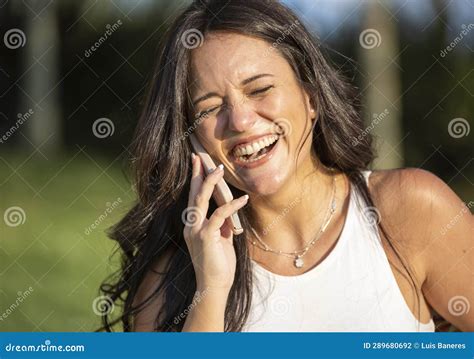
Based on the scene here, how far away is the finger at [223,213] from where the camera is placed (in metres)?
2.87

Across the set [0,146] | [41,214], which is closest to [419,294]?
[41,214]

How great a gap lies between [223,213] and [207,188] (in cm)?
11

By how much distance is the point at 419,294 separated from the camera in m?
2.92

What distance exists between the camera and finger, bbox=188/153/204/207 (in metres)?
2.98

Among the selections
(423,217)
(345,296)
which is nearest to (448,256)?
(423,217)

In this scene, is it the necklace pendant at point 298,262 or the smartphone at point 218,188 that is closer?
the smartphone at point 218,188

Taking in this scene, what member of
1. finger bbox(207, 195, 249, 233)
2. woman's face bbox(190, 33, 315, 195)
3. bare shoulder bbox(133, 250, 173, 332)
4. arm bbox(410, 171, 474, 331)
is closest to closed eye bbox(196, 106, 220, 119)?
woman's face bbox(190, 33, 315, 195)

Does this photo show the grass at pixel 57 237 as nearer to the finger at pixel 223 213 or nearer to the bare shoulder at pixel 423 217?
the finger at pixel 223 213

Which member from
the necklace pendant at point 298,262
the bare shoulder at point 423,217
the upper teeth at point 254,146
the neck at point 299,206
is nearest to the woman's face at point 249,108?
the upper teeth at point 254,146

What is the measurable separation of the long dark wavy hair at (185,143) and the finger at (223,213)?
0.25 meters

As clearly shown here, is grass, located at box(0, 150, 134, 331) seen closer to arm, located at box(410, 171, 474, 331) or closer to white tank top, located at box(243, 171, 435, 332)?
white tank top, located at box(243, 171, 435, 332)

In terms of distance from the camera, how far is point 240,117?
2857mm

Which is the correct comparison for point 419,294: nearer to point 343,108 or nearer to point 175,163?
point 343,108

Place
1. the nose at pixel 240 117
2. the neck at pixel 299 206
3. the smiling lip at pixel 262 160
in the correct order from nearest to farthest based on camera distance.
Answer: the nose at pixel 240 117 < the smiling lip at pixel 262 160 < the neck at pixel 299 206
